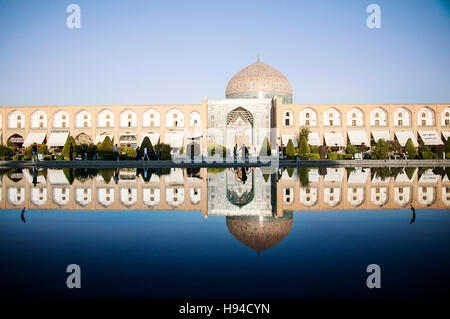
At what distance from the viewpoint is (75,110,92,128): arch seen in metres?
32.2

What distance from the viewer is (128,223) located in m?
4.52

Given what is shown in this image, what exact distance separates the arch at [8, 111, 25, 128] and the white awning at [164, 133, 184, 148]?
39.0 ft

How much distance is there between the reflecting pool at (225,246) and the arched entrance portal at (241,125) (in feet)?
81.5

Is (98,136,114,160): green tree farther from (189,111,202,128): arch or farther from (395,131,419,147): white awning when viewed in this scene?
(395,131,419,147): white awning

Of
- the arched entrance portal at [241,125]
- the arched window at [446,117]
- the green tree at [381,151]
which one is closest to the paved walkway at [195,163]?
the green tree at [381,151]

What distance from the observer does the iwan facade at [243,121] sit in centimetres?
2998

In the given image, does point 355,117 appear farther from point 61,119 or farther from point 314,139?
point 61,119

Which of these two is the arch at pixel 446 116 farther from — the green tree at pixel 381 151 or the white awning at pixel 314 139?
the green tree at pixel 381 151

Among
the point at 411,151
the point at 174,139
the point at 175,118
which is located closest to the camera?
the point at 411,151

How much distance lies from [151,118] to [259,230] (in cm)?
2935

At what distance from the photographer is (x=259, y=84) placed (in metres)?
31.1

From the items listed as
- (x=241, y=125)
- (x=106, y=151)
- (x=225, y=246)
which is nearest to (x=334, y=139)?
(x=241, y=125)
